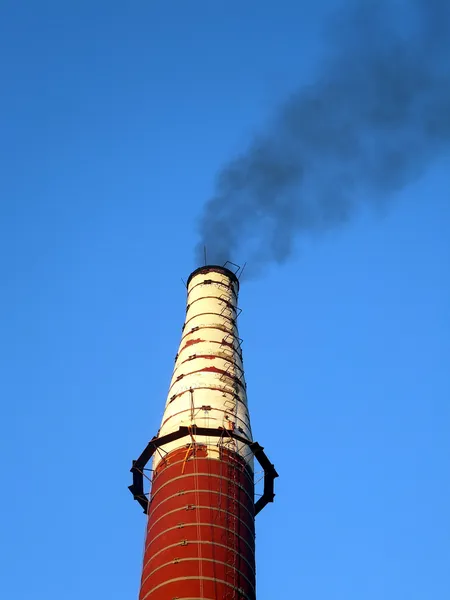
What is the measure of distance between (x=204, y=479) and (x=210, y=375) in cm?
621

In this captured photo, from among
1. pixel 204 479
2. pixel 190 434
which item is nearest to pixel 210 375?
pixel 190 434

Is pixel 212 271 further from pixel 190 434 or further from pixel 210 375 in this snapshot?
pixel 190 434

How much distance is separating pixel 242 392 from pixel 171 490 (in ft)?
23.2

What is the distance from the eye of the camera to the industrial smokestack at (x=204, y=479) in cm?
2770

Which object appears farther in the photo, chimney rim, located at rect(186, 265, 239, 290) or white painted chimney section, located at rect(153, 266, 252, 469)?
chimney rim, located at rect(186, 265, 239, 290)

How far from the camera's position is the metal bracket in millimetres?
32906

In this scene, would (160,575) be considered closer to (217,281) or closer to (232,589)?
(232,589)

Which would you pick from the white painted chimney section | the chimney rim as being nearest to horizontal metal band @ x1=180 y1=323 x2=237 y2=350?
the white painted chimney section

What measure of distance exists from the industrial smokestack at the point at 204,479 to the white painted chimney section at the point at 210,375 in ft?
0.16

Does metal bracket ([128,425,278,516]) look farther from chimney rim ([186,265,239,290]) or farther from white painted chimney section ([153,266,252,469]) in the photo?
chimney rim ([186,265,239,290])

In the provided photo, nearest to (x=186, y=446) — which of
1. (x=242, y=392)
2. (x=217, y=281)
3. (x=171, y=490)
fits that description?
(x=171, y=490)

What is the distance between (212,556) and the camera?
27.9 m

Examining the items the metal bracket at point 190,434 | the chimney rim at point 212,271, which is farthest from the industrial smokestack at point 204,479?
the chimney rim at point 212,271

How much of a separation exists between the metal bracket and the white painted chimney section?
23cm
